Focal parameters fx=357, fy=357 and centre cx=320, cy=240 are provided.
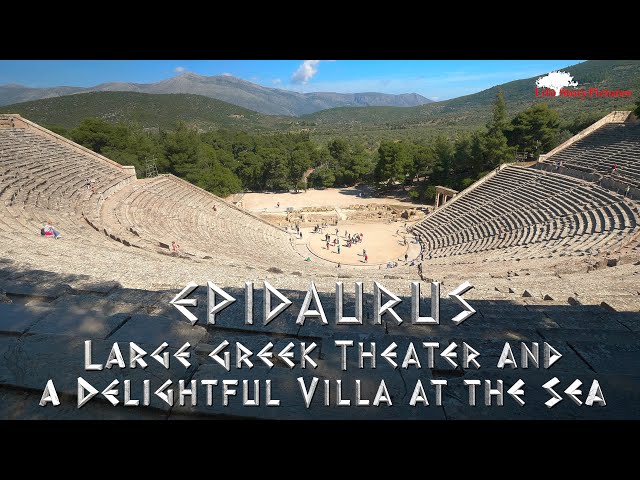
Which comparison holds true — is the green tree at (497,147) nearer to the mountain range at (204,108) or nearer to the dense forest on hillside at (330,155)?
the dense forest on hillside at (330,155)

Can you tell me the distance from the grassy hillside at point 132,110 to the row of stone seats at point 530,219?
7970cm

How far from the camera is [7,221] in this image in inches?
408

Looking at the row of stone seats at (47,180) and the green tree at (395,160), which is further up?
the green tree at (395,160)

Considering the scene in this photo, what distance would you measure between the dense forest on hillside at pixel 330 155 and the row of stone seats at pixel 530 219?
8324mm

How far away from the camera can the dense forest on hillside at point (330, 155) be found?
103 feet

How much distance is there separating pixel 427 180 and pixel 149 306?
37682mm

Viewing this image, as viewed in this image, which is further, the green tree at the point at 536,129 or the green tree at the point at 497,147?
the green tree at the point at 536,129

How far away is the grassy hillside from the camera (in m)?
89.1

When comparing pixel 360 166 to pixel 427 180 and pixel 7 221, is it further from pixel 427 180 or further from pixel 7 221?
pixel 7 221

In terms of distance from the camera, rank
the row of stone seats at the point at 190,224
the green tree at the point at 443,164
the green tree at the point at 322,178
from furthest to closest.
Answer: the green tree at the point at 322,178, the green tree at the point at 443,164, the row of stone seats at the point at 190,224

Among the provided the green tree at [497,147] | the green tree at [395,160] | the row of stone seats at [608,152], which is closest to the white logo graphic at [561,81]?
Answer: the green tree at [497,147]

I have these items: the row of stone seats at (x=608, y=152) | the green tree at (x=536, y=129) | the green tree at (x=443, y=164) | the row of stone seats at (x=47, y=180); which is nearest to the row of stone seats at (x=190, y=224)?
the row of stone seats at (x=47, y=180)

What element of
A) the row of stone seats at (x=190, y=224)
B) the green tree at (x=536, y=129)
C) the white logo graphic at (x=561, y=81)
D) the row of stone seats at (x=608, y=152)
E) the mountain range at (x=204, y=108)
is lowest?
the row of stone seats at (x=190, y=224)

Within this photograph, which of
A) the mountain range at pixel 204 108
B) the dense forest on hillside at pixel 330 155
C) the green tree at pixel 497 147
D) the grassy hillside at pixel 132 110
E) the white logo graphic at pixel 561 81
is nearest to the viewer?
the dense forest on hillside at pixel 330 155
